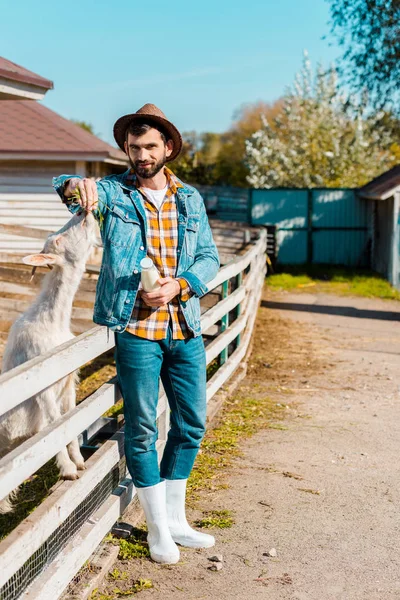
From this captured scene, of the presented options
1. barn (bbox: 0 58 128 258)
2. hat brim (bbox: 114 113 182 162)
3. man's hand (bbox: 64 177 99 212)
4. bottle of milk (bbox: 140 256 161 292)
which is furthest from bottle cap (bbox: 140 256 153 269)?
barn (bbox: 0 58 128 258)

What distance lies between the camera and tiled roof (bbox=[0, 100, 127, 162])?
17031 millimetres

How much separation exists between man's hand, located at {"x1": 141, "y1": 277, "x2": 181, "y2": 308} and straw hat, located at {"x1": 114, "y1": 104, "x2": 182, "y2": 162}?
2.20ft

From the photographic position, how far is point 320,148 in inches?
1243

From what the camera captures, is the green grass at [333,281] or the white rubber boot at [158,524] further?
the green grass at [333,281]

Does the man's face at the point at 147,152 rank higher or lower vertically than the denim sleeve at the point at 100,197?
higher

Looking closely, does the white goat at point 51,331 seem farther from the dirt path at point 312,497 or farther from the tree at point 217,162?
the tree at point 217,162

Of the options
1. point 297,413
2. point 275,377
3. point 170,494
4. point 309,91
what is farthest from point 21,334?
point 309,91

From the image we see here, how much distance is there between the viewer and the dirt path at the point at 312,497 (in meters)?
3.73

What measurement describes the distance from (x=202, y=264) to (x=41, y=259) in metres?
0.83

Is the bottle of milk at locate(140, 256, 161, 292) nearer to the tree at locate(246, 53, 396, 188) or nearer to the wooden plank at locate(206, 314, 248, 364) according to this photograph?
the wooden plank at locate(206, 314, 248, 364)

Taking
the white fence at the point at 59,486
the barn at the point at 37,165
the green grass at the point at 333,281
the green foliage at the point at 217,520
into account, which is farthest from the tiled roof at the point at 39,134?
the white fence at the point at 59,486

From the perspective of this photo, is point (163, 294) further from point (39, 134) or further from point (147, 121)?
point (39, 134)

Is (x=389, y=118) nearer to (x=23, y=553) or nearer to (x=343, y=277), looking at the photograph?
(x=343, y=277)

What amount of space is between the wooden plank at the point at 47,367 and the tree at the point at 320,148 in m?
26.4
